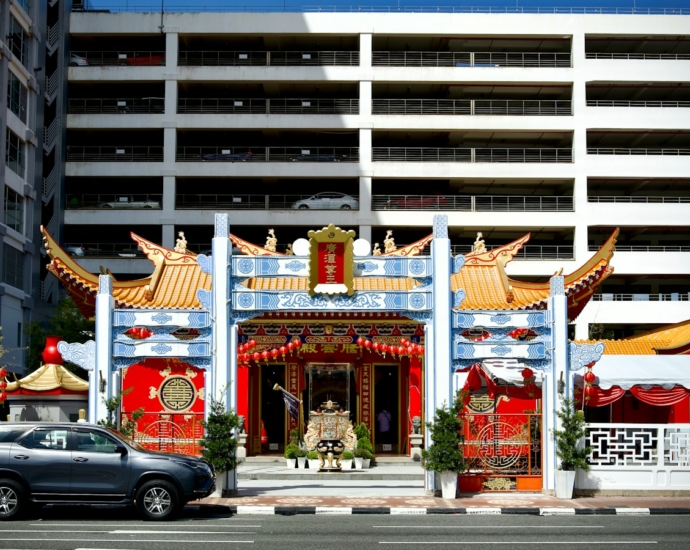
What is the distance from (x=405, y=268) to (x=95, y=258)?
32644 millimetres

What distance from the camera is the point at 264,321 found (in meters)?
27.5

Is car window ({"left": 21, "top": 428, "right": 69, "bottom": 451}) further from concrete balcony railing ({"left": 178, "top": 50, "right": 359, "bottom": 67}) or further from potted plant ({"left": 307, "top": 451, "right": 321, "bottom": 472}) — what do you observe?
concrete balcony railing ({"left": 178, "top": 50, "right": 359, "bottom": 67})

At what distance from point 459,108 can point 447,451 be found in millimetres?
33769

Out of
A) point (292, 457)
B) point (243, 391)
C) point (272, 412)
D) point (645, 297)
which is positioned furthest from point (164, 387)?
point (645, 297)

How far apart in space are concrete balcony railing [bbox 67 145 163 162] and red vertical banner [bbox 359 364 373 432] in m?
24.3

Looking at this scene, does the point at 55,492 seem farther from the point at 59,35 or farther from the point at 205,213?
the point at 59,35

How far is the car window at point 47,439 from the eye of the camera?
1594 cm

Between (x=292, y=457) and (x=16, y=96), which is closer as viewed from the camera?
(x=292, y=457)

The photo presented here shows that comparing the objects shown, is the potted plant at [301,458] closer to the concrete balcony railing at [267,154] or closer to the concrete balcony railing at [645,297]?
the concrete balcony railing at [267,154]

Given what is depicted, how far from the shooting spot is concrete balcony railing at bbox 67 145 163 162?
1988 inches

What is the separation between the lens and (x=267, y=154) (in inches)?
1967

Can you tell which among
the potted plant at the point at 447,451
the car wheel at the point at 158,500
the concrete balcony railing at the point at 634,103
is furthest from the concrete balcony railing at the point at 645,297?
→ the car wheel at the point at 158,500

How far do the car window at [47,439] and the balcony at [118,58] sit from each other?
37.2 meters

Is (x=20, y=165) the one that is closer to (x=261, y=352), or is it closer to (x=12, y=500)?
(x=261, y=352)
